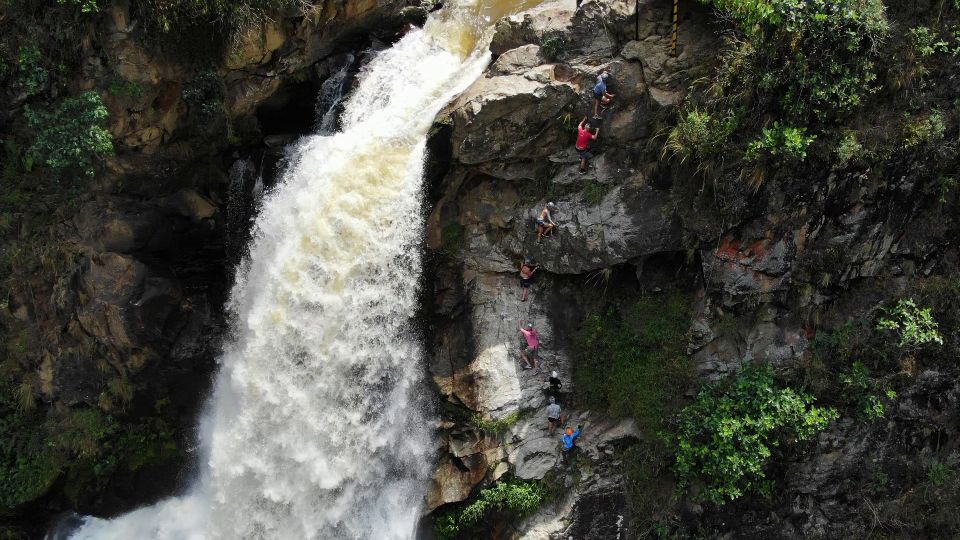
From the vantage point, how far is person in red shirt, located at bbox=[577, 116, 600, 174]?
1201cm

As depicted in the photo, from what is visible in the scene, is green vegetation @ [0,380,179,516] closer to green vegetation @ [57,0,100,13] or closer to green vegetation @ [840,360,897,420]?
green vegetation @ [57,0,100,13]

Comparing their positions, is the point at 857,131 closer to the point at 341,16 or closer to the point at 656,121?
the point at 656,121

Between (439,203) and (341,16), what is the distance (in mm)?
5019

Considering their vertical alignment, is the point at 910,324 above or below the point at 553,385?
above

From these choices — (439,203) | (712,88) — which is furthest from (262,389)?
(712,88)

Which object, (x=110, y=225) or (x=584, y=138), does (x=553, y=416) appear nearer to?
(x=584, y=138)

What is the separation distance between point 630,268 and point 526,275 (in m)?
2.07

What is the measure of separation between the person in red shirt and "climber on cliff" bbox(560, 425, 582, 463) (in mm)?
5163

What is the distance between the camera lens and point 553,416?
12.5m

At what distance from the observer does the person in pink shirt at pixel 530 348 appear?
1282 centimetres

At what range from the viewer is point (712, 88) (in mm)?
10820

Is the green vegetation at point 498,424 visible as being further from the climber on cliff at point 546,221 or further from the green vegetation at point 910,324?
the green vegetation at point 910,324

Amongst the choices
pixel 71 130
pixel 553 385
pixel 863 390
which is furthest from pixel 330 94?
pixel 863 390

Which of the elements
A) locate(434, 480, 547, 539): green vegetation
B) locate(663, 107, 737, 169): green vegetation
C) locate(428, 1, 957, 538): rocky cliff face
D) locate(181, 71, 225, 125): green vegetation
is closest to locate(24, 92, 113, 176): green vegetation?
locate(181, 71, 225, 125): green vegetation
